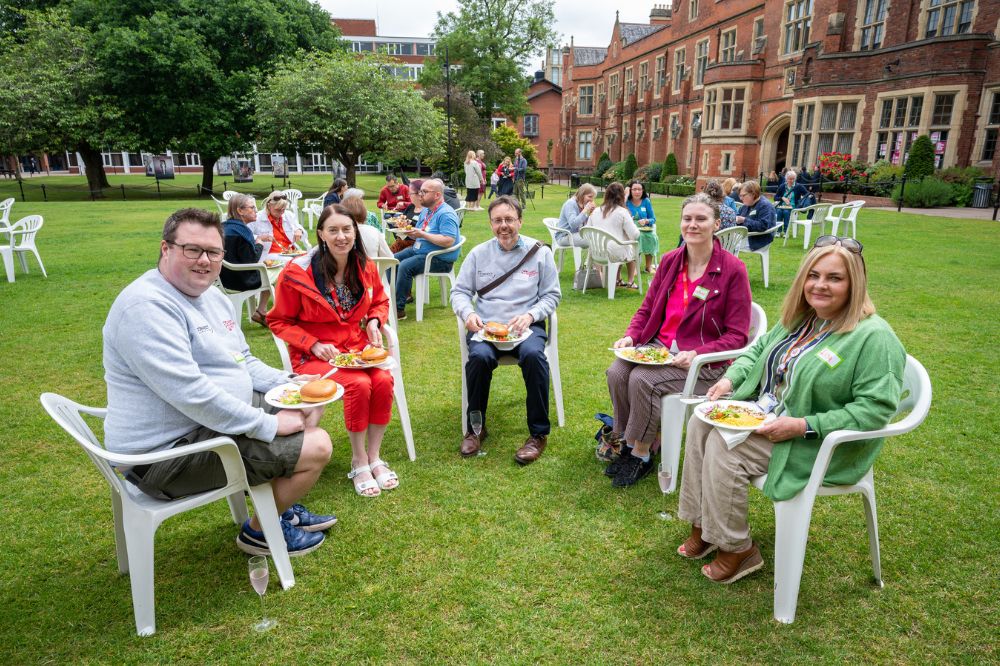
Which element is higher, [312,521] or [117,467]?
[117,467]

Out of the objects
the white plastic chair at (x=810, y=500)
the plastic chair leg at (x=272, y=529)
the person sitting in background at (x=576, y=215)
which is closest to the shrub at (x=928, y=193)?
the person sitting in background at (x=576, y=215)

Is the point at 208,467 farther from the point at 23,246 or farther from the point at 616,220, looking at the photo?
the point at 23,246

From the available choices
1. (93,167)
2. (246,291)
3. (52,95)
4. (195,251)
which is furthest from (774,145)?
(93,167)

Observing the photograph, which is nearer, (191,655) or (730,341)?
(191,655)

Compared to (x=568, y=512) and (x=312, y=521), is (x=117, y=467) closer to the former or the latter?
(x=312, y=521)

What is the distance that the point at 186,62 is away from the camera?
969 inches

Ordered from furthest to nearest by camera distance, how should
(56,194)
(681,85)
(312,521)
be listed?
1. (681,85)
2. (56,194)
3. (312,521)

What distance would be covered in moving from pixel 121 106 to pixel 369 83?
10778 millimetres

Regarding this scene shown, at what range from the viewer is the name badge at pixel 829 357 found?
2.31 m

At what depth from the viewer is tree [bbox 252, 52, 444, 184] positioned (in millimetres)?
24672

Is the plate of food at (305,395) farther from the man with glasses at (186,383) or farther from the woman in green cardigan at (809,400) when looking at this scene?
the woman in green cardigan at (809,400)

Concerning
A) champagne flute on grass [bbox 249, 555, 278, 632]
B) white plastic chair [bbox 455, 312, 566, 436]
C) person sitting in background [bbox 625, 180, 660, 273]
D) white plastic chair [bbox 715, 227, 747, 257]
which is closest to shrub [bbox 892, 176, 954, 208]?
person sitting in background [bbox 625, 180, 660, 273]

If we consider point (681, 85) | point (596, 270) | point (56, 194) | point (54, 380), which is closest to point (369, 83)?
point (56, 194)

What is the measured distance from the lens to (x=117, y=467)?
8.07 ft
